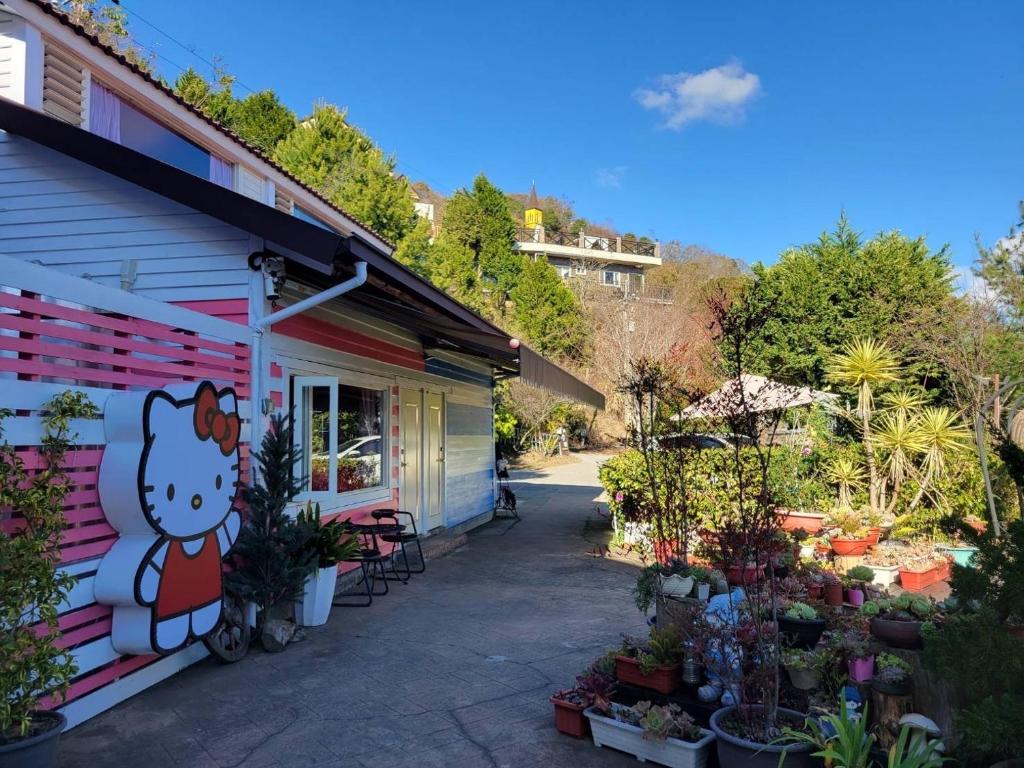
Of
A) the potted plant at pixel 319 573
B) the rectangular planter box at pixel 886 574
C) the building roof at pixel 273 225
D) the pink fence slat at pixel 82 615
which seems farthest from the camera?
the rectangular planter box at pixel 886 574

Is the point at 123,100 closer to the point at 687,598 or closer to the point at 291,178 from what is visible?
the point at 291,178

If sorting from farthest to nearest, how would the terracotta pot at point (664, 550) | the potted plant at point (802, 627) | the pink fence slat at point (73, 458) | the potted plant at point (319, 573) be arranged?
the potted plant at point (319, 573) → the terracotta pot at point (664, 550) → the potted plant at point (802, 627) → the pink fence slat at point (73, 458)

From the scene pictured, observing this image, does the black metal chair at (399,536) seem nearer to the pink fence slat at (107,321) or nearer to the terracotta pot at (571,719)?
the pink fence slat at (107,321)

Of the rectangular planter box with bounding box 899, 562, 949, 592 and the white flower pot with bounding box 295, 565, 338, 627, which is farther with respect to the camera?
the rectangular planter box with bounding box 899, 562, 949, 592

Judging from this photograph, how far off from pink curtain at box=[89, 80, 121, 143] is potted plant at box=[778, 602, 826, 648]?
8418 mm

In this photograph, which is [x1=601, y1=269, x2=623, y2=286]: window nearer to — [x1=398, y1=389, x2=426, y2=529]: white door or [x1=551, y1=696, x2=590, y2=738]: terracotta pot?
[x1=398, y1=389, x2=426, y2=529]: white door

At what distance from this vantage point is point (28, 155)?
20.8 feet

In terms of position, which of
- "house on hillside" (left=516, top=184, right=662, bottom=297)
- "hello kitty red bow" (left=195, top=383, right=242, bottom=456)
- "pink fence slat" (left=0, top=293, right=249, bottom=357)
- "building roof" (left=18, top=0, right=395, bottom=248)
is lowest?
"hello kitty red bow" (left=195, top=383, right=242, bottom=456)

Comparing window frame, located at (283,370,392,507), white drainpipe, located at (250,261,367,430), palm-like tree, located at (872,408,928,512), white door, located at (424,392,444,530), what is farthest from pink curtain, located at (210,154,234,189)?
palm-like tree, located at (872,408,928,512)

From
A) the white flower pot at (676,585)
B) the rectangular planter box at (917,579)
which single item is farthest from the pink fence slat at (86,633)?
the rectangular planter box at (917,579)

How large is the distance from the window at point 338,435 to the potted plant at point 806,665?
388 cm

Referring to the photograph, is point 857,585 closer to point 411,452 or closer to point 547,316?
point 411,452

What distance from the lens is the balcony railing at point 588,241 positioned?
4469cm

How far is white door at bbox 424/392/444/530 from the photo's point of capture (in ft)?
33.8
